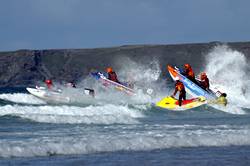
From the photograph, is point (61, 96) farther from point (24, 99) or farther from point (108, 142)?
point (108, 142)

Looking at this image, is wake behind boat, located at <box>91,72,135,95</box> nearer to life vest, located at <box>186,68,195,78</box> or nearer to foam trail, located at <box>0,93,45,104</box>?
foam trail, located at <box>0,93,45,104</box>

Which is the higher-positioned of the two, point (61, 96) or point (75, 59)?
point (75, 59)

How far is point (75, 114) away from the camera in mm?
32062

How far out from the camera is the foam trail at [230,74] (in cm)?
4778

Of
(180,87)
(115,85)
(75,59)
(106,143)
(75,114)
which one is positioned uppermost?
(75,59)

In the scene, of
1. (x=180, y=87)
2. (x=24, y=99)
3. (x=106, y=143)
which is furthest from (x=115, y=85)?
(x=106, y=143)

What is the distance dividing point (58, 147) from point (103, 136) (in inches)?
125

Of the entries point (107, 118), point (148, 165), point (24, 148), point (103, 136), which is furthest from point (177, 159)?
point (107, 118)

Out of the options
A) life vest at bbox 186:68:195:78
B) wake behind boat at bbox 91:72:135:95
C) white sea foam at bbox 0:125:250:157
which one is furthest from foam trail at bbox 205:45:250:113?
white sea foam at bbox 0:125:250:157

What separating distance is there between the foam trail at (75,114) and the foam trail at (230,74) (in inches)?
539

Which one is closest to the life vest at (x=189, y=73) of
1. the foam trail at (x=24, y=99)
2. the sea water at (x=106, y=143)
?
the foam trail at (x=24, y=99)

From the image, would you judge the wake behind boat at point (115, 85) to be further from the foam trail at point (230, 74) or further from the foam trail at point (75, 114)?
the foam trail at point (75, 114)

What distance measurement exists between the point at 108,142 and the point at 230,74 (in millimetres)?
37234

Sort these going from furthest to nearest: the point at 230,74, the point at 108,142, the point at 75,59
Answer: the point at 75,59 < the point at 230,74 < the point at 108,142
